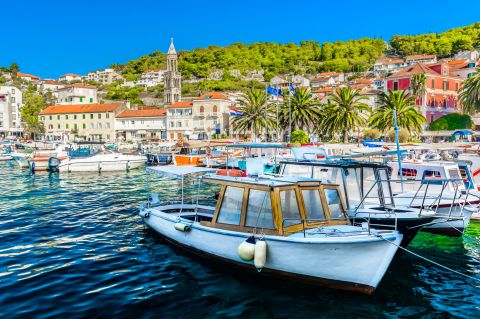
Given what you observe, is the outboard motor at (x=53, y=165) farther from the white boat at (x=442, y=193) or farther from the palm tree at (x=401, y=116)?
the palm tree at (x=401, y=116)

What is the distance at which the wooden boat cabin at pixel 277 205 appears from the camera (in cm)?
1141

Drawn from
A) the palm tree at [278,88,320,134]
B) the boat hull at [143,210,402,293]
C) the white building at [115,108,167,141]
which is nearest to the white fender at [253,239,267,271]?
the boat hull at [143,210,402,293]

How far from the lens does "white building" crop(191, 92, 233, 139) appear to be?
312ft

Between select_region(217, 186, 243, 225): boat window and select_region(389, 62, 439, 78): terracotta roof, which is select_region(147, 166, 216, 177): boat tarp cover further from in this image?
select_region(389, 62, 439, 78): terracotta roof

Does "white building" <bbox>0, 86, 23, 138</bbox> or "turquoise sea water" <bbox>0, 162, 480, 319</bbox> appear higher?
"white building" <bbox>0, 86, 23, 138</bbox>

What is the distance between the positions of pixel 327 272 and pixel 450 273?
4.93 m

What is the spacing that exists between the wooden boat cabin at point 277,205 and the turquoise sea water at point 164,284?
1584mm

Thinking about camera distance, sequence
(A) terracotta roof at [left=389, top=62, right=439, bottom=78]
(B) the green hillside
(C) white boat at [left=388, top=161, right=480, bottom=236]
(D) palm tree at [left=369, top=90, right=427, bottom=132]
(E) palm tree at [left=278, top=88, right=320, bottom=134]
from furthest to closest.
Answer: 1. (B) the green hillside
2. (A) terracotta roof at [left=389, top=62, right=439, bottom=78]
3. (E) palm tree at [left=278, top=88, right=320, bottom=134]
4. (D) palm tree at [left=369, top=90, right=427, bottom=132]
5. (C) white boat at [left=388, top=161, right=480, bottom=236]

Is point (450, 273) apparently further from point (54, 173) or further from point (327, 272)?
point (54, 173)

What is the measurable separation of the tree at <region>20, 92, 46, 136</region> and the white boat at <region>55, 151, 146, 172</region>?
70.9 metres

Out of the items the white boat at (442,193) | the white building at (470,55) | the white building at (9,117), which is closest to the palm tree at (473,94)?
the white boat at (442,193)

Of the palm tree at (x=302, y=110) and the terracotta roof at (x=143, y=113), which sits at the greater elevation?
the terracotta roof at (x=143, y=113)

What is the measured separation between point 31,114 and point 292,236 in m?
129

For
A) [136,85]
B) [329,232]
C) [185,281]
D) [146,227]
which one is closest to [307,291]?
[329,232]
